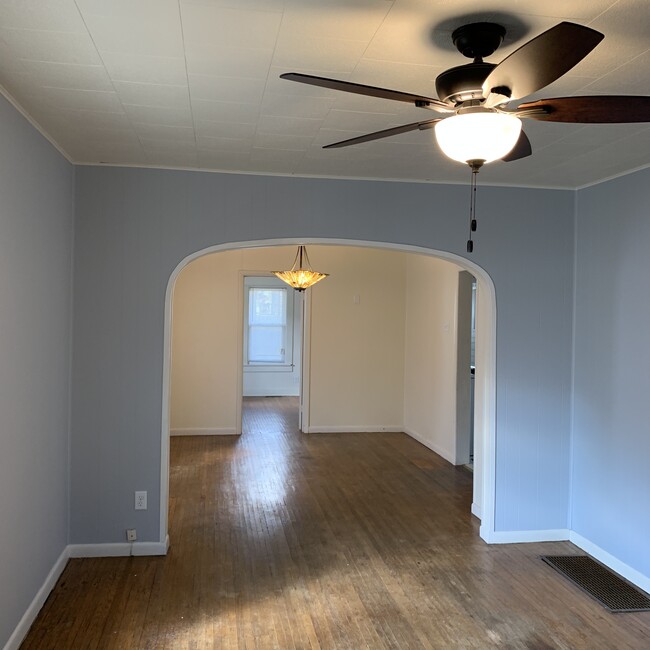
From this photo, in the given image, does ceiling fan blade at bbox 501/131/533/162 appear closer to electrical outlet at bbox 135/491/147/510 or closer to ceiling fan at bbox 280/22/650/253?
ceiling fan at bbox 280/22/650/253

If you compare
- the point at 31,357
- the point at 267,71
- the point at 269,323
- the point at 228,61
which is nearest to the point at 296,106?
the point at 267,71

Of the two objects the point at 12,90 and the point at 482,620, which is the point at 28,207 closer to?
the point at 12,90

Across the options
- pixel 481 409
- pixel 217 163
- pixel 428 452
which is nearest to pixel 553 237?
pixel 481 409

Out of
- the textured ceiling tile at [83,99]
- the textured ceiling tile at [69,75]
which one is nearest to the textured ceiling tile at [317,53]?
the textured ceiling tile at [69,75]

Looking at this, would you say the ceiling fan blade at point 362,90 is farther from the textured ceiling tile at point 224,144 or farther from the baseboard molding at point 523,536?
the baseboard molding at point 523,536

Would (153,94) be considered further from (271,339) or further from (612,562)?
(271,339)

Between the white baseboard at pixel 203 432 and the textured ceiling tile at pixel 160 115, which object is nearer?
the textured ceiling tile at pixel 160 115

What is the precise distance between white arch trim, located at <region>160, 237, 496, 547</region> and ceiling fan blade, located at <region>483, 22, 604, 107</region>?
238 cm

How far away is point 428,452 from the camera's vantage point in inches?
263

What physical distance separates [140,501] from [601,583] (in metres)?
2.87

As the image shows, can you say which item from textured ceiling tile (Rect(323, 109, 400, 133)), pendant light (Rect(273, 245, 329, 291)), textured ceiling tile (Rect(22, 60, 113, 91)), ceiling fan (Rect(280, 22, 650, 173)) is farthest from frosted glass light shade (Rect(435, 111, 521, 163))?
pendant light (Rect(273, 245, 329, 291))

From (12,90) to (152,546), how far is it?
275 centimetres

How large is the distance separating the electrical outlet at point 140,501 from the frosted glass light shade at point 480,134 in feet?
9.89

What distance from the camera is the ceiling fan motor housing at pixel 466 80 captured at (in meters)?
1.78
